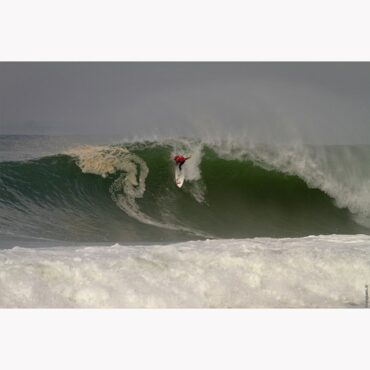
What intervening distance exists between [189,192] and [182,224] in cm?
66

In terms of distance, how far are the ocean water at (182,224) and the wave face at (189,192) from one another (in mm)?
15

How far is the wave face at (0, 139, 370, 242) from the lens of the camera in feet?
20.3

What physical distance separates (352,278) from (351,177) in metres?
3.28

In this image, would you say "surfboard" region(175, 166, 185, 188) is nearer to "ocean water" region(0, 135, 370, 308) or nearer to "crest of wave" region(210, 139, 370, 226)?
"ocean water" region(0, 135, 370, 308)

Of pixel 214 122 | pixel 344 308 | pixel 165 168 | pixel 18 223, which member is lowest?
pixel 344 308

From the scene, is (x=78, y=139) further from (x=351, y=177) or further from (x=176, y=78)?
(x=351, y=177)

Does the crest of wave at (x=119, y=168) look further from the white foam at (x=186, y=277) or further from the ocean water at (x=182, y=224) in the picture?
the white foam at (x=186, y=277)

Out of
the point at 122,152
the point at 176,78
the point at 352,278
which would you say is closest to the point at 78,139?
the point at 122,152

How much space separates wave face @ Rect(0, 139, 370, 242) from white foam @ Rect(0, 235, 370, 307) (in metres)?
1.38

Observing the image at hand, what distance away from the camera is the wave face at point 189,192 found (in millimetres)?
6195

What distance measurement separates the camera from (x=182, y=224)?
632 centimetres

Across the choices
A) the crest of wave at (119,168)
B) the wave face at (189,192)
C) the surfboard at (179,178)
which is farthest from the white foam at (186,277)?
the surfboard at (179,178)

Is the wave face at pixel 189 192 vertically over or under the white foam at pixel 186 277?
over

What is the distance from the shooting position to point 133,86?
230 inches
